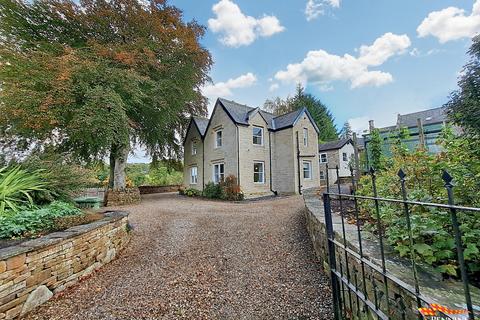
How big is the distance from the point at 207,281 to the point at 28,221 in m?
3.20

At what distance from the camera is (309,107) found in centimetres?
3731

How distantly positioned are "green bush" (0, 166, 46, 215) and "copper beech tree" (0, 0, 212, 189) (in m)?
5.91

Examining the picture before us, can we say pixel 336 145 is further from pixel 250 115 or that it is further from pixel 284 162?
pixel 250 115

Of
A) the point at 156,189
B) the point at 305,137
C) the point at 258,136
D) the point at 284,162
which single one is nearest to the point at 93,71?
→ the point at 258,136

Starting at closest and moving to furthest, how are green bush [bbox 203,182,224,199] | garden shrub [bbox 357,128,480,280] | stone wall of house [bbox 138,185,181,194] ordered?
garden shrub [bbox 357,128,480,280]
green bush [bbox 203,182,224,199]
stone wall of house [bbox 138,185,181,194]

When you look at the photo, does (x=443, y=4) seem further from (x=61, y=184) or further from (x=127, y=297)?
(x=61, y=184)

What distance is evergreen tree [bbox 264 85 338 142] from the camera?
1465 inches

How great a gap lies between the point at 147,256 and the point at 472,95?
539 inches

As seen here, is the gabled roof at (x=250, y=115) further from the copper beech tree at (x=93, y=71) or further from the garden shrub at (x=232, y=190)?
the garden shrub at (x=232, y=190)

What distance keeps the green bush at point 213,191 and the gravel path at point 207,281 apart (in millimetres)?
8507

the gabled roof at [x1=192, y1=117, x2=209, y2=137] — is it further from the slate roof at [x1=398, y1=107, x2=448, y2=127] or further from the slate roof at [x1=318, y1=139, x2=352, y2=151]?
the slate roof at [x1=398, y1=107, x2=448, y2=127]

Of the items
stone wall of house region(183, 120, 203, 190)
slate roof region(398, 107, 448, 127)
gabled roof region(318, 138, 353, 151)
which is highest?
slate roof region(398, 107, 448, 127)

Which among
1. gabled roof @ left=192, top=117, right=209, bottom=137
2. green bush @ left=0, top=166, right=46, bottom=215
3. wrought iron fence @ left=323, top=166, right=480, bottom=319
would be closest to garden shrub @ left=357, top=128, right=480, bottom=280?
wrought iron fence @ left=323, top=166, right=480, bottom=319

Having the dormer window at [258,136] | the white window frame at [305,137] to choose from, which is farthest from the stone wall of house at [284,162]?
the white window frame at [305,137]
